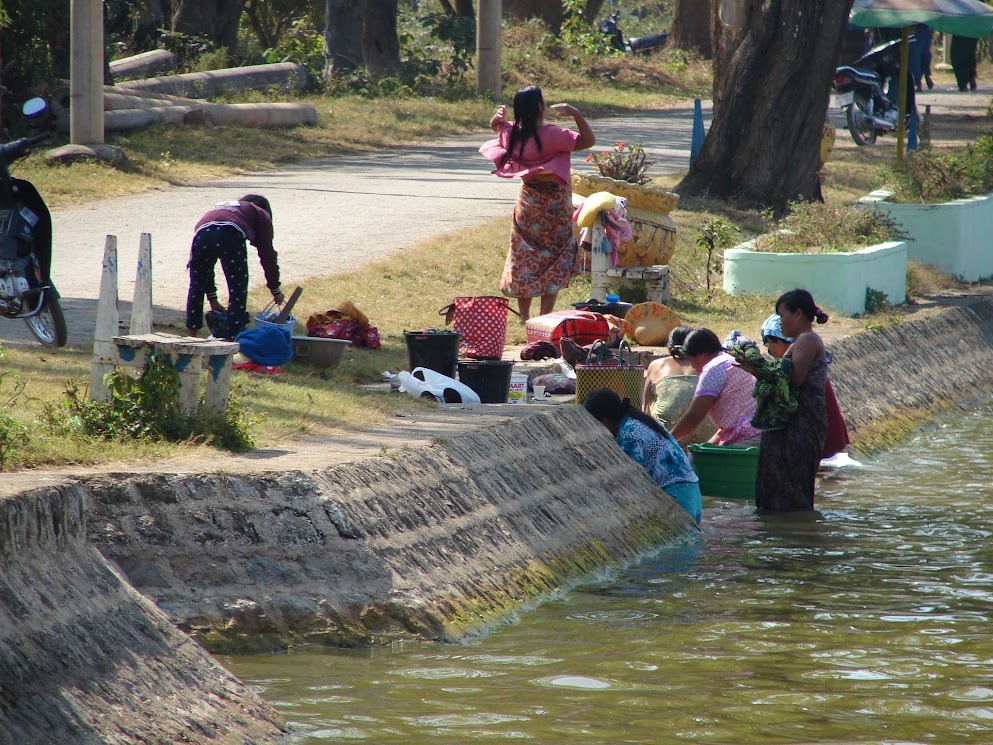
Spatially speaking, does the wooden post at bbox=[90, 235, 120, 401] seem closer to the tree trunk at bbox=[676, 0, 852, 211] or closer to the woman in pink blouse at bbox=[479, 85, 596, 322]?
the woman in pink blouse at bbox=[479, 85, 596, 322]

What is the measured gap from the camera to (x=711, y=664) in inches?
248

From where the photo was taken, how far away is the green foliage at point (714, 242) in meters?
15.0

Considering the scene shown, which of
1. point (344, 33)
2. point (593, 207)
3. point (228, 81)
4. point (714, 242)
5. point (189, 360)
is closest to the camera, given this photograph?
point (189, 360)

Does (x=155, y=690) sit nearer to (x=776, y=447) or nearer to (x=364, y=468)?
(x=364, y=468)

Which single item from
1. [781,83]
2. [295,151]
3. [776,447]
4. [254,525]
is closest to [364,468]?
[254,525]

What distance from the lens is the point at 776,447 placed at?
930 centimetres

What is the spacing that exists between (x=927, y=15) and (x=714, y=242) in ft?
16.1

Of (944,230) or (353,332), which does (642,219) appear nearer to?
(353,332)

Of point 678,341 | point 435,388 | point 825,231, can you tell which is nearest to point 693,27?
point 825,231

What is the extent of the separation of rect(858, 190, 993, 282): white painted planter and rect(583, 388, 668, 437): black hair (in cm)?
827

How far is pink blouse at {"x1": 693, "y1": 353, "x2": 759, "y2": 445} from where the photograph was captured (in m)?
9.70

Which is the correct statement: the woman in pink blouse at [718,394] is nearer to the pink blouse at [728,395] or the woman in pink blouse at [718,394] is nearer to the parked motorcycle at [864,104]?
the pink blouse at [728,395]

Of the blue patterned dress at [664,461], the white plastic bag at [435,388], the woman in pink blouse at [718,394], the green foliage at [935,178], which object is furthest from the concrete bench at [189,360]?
the green foliage at [935,178]

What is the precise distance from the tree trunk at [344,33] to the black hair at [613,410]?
20044 mm
